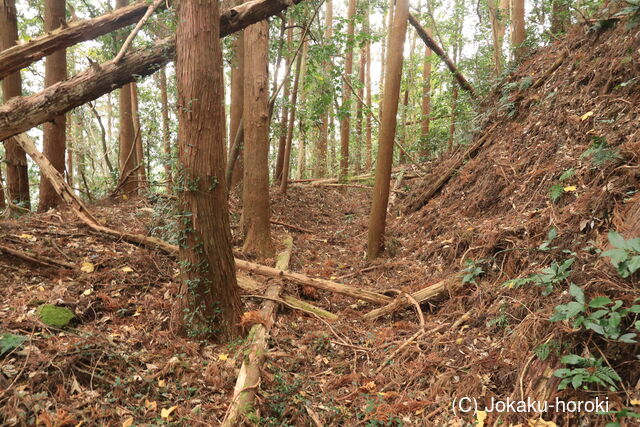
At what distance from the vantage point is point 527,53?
29.9 ft

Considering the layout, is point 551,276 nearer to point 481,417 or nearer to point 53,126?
point 481,417

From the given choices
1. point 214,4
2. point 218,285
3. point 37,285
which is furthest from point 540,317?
point 37,285

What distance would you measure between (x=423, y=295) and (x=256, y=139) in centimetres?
429

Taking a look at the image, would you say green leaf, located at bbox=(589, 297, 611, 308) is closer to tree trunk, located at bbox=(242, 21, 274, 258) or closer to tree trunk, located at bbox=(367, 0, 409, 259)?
tree trunk, located at bbox=(367, 0, 409, 259)

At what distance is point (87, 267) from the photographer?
4.88m

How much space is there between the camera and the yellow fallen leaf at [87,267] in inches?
191

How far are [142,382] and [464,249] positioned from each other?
4.48 meters

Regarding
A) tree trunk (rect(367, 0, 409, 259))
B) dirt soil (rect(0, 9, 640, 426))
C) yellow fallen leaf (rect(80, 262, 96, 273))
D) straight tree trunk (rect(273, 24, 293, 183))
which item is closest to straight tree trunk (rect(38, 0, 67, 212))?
dirt soil (rect(0, 9, 640, 426))

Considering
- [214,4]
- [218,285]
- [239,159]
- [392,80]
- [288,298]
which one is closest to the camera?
[214,4]

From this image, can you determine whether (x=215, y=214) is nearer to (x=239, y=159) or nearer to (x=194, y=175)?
(x=194, y=175)

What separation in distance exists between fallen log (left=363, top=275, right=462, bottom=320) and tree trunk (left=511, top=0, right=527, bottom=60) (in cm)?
706

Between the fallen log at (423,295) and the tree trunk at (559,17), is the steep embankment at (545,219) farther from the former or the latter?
the tree trunk at (559,17)

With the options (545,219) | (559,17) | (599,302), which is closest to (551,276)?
(599,302)

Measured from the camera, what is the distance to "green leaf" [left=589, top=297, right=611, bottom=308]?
8.70ft
